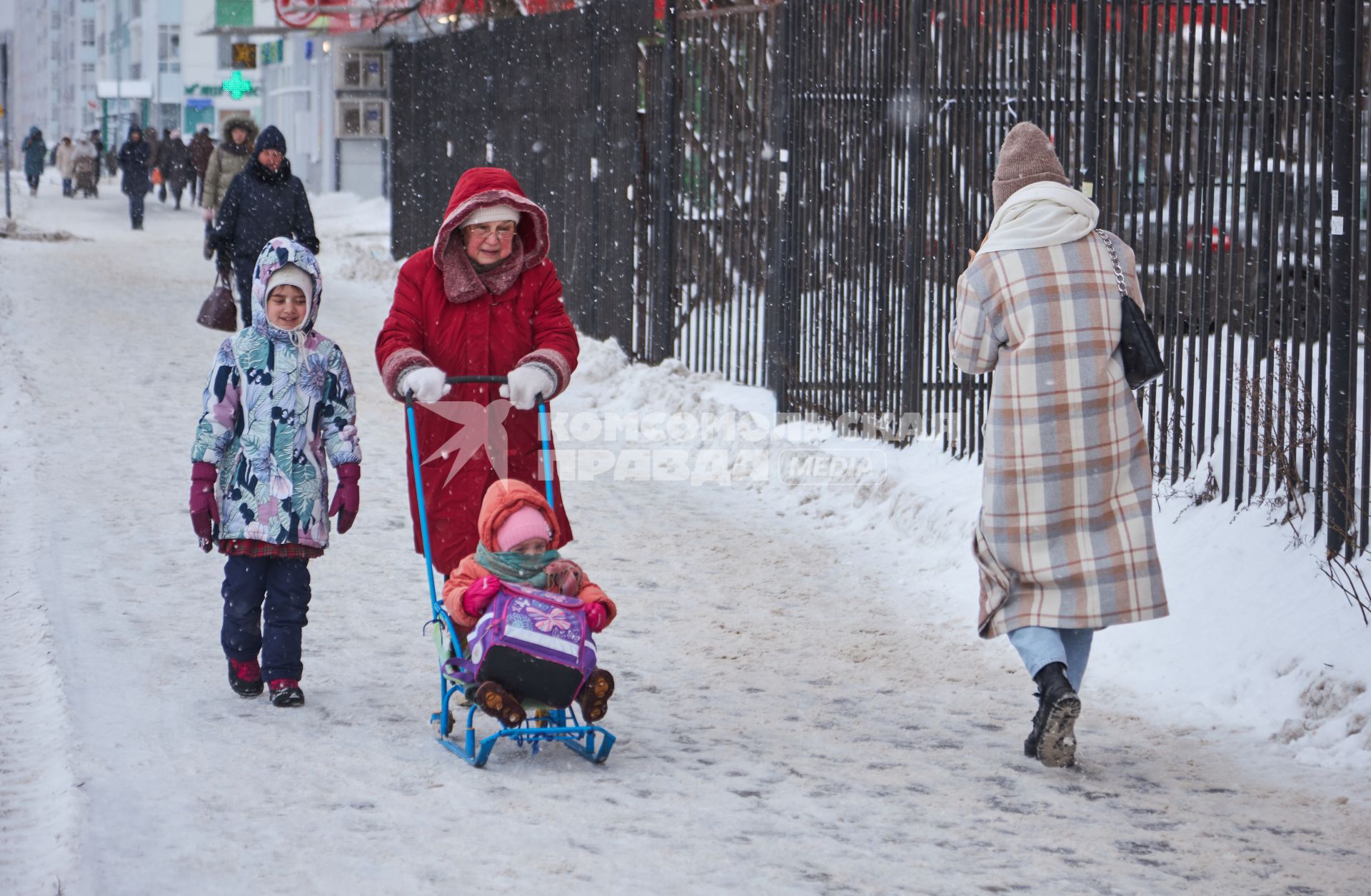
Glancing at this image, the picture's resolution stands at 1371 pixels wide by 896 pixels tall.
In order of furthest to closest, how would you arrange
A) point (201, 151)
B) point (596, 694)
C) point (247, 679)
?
point (201, 151), point (247, 679), point (596, 694)

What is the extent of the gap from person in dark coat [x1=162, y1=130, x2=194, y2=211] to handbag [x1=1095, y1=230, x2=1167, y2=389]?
3447 centimetres

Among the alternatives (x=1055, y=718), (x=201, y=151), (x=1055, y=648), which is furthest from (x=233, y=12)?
(x=1055, y=718)

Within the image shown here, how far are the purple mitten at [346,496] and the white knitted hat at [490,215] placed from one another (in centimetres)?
89

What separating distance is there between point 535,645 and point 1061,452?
1.70 m

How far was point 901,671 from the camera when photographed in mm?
6504

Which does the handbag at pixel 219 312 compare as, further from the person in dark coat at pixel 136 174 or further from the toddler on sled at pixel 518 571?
the person in dark coat at pixel 136 174

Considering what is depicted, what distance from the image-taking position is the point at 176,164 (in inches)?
1496

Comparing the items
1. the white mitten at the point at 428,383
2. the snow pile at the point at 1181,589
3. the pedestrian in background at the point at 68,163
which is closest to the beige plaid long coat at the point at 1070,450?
the snow pile at the point at 1181,589

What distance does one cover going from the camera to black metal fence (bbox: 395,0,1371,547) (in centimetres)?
670

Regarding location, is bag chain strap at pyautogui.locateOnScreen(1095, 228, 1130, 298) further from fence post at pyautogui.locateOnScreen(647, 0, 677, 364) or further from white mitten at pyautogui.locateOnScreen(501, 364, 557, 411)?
fence post at pyautogui.locateOnScreen(647, 0, 677, 364)

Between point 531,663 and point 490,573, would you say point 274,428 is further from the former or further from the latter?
point 531,663

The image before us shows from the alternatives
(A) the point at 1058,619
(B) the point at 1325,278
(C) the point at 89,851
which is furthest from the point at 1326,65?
(C) the point at 89,851

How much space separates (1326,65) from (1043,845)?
3.57 metres

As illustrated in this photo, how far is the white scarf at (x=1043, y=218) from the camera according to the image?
5.29 meters
